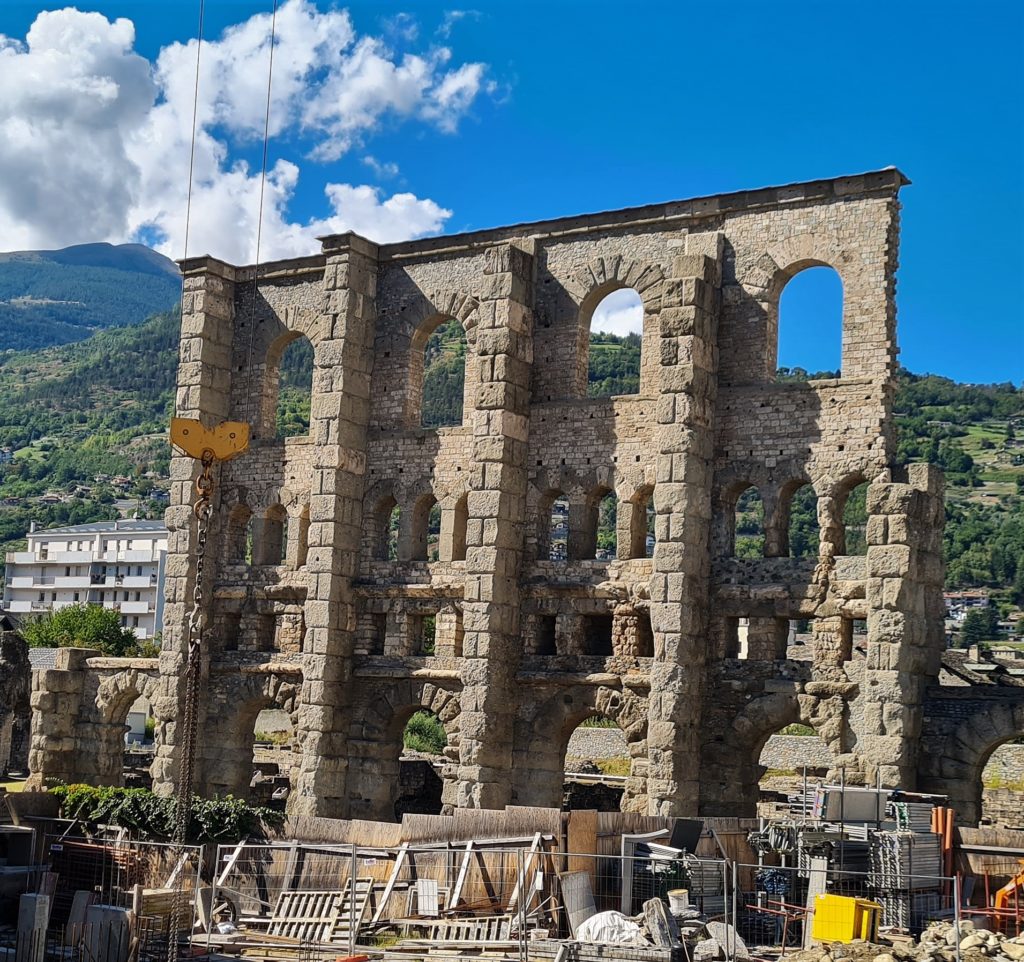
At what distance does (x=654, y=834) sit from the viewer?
23250 millimetres

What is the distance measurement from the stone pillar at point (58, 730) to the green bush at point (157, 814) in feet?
24.8

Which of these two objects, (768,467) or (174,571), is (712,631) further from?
(174,571)

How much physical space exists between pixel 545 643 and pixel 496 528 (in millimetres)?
2502

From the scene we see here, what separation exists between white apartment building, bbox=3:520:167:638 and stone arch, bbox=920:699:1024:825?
80.4 metres

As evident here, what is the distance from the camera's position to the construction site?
21.9 meters

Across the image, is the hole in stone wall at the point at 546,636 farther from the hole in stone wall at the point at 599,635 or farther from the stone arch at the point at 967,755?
the stone arch at the point at 967,755

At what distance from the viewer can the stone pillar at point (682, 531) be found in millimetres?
27062

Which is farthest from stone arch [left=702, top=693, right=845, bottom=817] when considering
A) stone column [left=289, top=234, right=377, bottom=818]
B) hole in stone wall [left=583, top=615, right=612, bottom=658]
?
stone column [left=289, top=234, right=377, bottom=818]

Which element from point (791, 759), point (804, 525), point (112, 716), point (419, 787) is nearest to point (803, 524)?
point (804, 525)

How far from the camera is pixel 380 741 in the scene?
31.0 metres

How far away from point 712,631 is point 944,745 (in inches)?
177

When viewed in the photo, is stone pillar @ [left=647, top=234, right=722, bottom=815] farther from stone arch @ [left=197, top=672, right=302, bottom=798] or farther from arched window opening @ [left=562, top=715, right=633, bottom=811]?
stone arch @ [left=197, top=672, right=302, bottom=798]

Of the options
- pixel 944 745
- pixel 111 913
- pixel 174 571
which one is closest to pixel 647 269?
pixel 944 745

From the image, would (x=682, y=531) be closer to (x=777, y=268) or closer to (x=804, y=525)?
(x=777, y=268)
